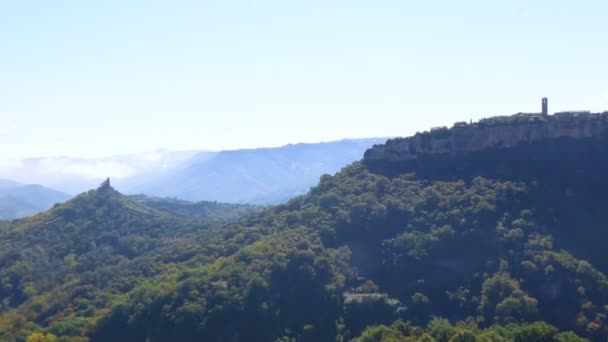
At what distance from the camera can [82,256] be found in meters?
84.5

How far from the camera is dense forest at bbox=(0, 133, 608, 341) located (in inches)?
Answer: 1928

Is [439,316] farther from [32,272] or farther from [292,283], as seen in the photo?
[32,272]

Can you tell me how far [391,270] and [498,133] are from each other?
67.1 feet

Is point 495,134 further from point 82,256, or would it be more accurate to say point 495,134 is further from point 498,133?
point 82,256

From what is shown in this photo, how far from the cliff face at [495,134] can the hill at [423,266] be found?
0.81 m

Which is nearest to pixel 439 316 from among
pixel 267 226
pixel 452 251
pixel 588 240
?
pixel 452 251

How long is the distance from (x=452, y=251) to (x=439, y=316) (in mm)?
7492

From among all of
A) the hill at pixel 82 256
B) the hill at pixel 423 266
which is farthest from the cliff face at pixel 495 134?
the hill at pixel 82 256

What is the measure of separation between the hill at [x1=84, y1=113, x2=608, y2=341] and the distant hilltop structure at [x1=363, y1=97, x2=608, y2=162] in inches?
34.4

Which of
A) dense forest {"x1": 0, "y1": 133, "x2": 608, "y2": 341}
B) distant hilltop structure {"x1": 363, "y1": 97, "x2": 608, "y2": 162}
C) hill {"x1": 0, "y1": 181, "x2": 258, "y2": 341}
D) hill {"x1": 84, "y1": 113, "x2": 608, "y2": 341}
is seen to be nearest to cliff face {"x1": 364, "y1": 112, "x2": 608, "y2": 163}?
distant hilltop structure {"x1": 363, "y1": 97, "x2": 608, "y2": 162}

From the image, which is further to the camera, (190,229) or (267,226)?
(190,229)

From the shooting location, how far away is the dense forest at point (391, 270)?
48969 mm

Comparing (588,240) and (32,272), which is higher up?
(588,240)

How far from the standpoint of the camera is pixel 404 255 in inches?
2224
